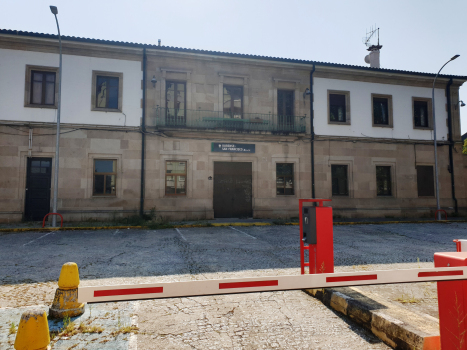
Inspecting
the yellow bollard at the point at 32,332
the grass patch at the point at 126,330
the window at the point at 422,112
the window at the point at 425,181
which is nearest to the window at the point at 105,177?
the grass patch at the point at 126,330

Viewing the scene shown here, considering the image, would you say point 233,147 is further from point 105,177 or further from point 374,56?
point 374,56

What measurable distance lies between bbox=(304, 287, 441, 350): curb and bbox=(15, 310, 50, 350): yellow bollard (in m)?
3.26

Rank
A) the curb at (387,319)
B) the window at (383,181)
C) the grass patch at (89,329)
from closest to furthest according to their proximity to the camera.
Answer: the curb at (387,319), the grass patch at (89,329), the window at (383,181)

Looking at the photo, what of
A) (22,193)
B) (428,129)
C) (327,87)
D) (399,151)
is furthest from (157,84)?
(428,129)

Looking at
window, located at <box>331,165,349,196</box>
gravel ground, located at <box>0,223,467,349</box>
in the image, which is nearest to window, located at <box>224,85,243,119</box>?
window, located at <box>331,165,349,196</box>

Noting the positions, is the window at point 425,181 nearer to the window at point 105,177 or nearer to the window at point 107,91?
the window at point 105,177

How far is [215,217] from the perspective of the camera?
15.7 m

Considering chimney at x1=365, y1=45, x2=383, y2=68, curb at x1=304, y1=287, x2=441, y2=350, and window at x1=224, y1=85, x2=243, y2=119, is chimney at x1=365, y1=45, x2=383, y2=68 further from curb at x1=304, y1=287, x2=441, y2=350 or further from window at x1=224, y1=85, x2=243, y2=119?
curb at x1=304, y1=287, x2=441, y2=350

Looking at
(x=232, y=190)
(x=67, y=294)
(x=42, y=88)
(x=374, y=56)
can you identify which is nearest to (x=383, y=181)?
(x=232, y=190)

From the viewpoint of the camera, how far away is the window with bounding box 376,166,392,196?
1794cm

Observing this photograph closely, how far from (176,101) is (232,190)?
5.67 metres

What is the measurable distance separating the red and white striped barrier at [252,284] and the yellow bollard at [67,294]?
5.05 feet

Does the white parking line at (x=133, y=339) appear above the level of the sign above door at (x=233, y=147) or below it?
below

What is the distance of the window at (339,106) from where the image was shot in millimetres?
17625
